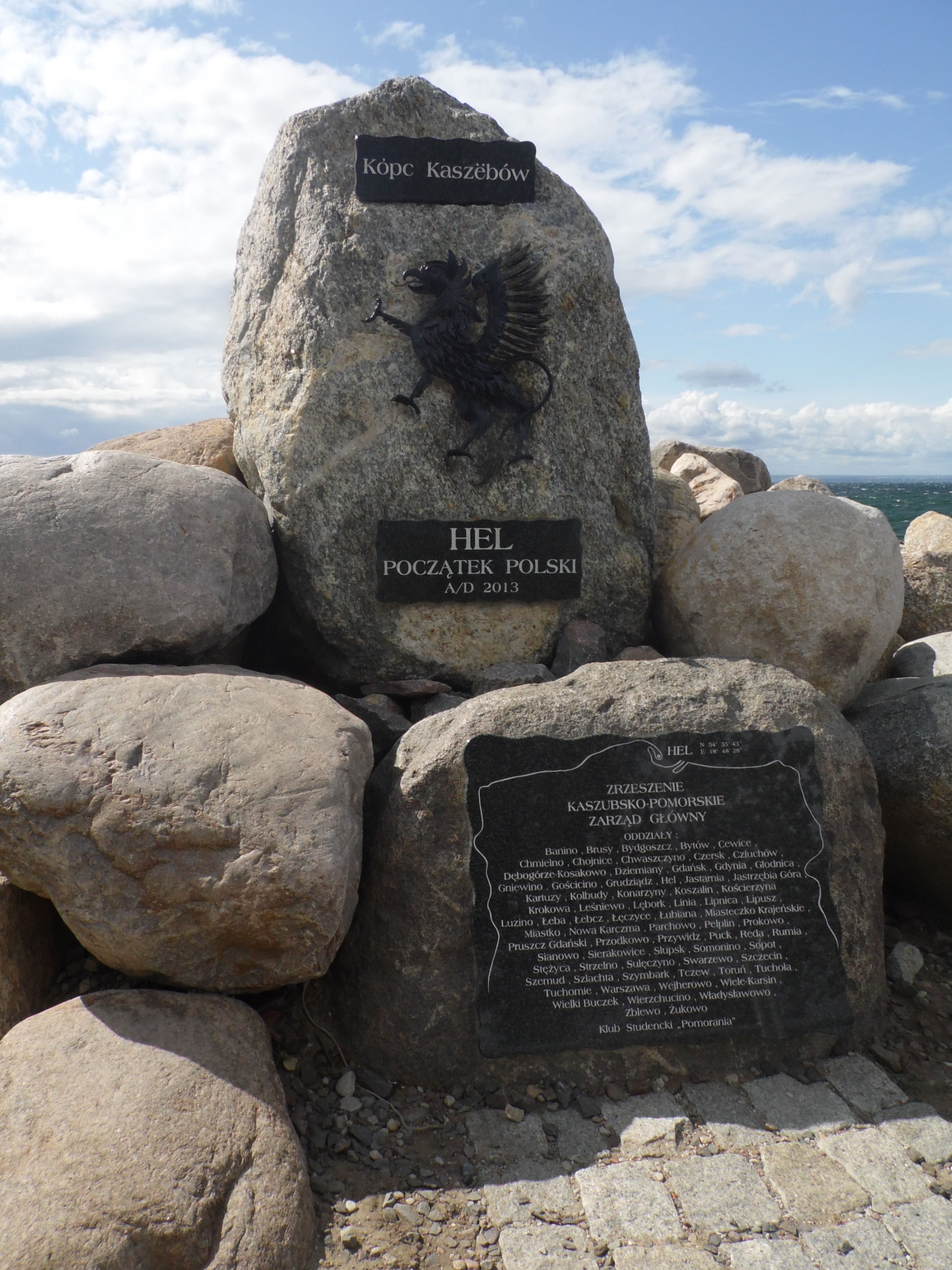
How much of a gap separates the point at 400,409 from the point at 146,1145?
303cm

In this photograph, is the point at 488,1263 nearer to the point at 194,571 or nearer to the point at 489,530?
→ the point at 194,571

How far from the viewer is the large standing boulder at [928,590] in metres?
5.70

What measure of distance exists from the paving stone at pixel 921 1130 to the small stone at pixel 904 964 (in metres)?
0.64

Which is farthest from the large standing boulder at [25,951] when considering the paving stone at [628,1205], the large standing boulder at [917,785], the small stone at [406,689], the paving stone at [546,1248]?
the large standing boulder at [917,785]

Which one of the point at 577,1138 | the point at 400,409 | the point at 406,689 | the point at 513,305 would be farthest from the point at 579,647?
the point at 577,1138

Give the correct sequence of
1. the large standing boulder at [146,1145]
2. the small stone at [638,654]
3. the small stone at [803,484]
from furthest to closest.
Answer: the small stone at [803,484], the small stone at [638,654], the large standing boulder at [146,1145]

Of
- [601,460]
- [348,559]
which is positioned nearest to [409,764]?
[348,559]

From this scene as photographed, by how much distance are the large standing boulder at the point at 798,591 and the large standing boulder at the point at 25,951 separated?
299 centimetres

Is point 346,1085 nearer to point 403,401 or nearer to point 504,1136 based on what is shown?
point 504,1136

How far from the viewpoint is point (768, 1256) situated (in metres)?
2.30

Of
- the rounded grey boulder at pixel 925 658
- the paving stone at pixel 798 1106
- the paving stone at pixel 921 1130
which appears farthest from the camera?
the rounded grey boulder at pixel 925 658

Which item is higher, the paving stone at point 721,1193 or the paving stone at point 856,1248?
the paving stone at point 856,1248

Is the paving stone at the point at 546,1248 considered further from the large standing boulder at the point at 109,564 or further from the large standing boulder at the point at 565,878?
the large standing boulder at the point at 109,564

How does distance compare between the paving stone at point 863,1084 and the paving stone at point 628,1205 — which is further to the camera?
the paving stone at point 863,1084
